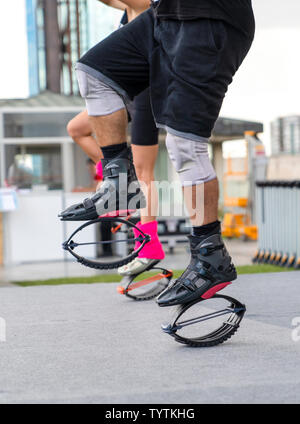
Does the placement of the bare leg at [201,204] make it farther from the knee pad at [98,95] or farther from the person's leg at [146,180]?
the person's leg at [146,180]

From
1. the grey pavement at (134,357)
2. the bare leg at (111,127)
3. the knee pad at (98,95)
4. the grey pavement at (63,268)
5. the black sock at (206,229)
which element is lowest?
the grey pavement at (63,268)

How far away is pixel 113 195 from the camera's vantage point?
2115mm

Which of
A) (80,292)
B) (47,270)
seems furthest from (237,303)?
(47,270)

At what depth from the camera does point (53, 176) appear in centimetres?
984

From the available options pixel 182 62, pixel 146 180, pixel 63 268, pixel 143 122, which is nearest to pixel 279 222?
pixel 63 268

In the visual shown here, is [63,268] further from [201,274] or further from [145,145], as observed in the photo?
[201,274]

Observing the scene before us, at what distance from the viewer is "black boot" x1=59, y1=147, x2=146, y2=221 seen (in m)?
2.07

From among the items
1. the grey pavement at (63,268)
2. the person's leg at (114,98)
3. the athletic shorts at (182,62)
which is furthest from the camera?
the grey pavement at (63,268)

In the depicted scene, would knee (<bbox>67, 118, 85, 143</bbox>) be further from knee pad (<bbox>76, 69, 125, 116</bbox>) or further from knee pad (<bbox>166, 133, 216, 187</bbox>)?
knee pad (<bbox>166, 133, 216, 187</bbox>)

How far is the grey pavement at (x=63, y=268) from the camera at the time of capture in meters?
7.02

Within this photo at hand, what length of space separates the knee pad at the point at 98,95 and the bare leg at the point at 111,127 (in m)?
0.02

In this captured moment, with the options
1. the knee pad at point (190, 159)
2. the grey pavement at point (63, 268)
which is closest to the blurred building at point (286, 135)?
the grey pavement at point (63, 268)

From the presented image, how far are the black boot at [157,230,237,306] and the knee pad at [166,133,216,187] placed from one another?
0.18 m

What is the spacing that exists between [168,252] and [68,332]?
8028 mm
